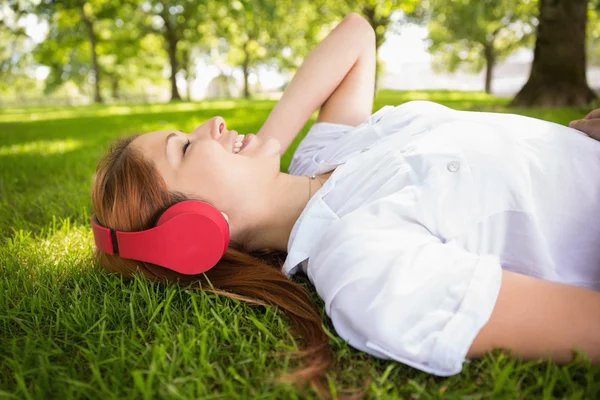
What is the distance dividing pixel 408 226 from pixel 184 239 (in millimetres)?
840

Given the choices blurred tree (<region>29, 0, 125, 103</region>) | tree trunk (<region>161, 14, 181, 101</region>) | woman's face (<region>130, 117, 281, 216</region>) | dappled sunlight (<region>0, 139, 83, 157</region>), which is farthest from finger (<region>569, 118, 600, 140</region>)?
tree trunk (<region>161, 14, 181, 101</region>)

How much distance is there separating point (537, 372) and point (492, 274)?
1.02 ft

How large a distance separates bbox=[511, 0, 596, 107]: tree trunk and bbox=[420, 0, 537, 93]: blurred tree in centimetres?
318

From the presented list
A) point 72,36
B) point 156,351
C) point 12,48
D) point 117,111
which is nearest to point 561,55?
point 156,351

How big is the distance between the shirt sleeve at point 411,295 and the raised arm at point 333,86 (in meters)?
1.39

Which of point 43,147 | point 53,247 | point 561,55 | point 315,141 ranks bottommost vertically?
point 43,147

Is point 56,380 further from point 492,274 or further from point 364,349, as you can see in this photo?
A: point 492,274

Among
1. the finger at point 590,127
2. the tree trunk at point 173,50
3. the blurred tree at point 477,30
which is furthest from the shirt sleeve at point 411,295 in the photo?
the tree trunk at point 173,50

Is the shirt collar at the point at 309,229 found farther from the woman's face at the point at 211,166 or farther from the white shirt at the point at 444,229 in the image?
the woman's face at the point at 211,166

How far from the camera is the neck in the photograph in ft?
6.79

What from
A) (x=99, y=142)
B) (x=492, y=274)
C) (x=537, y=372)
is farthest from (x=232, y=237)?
(x=99, y=142)

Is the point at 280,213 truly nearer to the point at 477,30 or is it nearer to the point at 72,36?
the point at 477,30

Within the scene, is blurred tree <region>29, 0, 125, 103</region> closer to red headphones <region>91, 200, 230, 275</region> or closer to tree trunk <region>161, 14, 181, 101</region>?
tree trunk <region>161, 14, 181, 101</region>

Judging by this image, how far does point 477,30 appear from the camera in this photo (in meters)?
24.3
